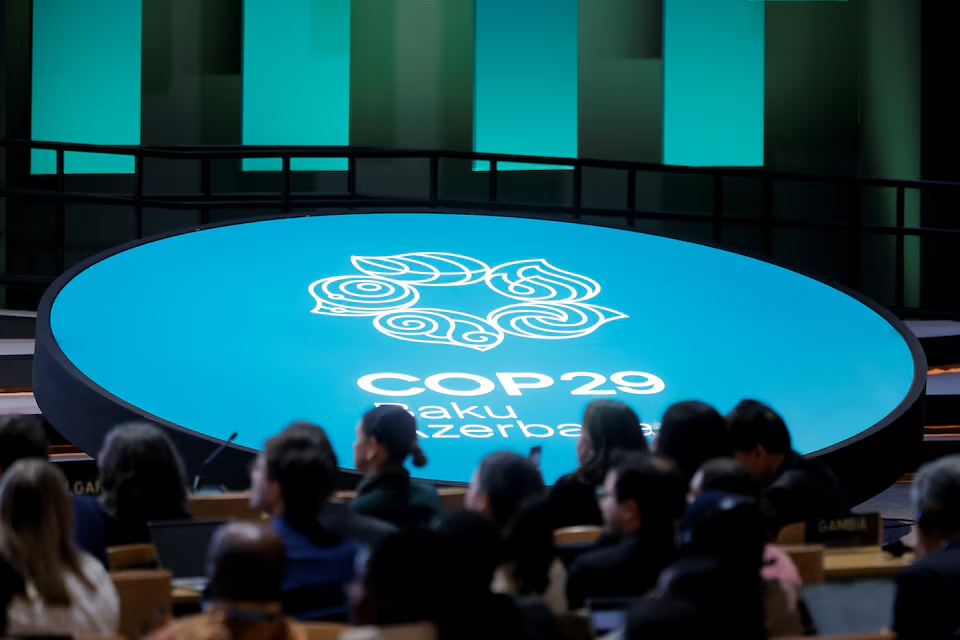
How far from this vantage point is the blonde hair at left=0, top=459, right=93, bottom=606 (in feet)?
9.56

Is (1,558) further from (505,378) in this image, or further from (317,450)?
(505,378)

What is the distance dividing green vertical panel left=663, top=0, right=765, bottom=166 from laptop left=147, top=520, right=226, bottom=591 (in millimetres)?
8371

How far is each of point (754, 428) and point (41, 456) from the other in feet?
7.28

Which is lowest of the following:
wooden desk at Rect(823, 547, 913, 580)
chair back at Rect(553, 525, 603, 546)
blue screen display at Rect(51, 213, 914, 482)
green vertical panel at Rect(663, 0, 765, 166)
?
wooden desk at Rect(823, 547, 913, 580)

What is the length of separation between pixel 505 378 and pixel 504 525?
2776 millimetres

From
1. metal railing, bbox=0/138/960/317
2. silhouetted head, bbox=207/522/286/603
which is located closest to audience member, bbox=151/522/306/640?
silhouetted head, bbox=207/522/286/603

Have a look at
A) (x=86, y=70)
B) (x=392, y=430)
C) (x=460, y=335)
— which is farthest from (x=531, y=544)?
(x=86, y=70)

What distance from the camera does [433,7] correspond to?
11703 millimetres

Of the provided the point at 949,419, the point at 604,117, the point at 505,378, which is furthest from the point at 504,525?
the point at 604,117

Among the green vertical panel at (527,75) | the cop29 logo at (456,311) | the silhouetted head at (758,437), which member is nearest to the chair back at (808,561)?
the silhouetted head at (758,437)

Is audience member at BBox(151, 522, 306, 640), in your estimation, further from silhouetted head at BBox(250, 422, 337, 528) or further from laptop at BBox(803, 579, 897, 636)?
laptop at BBox(803, 579, 897, 636)

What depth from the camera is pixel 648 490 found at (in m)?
3.34

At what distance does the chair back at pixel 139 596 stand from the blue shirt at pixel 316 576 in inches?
11.8

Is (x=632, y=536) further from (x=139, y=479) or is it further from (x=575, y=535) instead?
(x=139, y=479)
